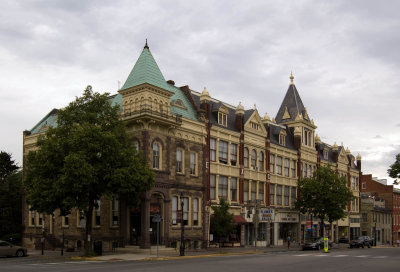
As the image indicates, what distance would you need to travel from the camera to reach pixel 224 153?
47000 millimetres

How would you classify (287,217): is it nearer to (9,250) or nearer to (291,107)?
(291,107)

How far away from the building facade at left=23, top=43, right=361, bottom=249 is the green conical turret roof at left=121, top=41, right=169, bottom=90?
93 millimetres

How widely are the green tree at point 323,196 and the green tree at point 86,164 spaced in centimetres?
2785

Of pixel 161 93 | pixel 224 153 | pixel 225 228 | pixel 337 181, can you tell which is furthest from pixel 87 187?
pixel 337 181

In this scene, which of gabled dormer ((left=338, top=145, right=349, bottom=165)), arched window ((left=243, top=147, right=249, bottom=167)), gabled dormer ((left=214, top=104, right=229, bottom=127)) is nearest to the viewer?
gabled dormer ((left=214, top=104, right=229, bottom=127))

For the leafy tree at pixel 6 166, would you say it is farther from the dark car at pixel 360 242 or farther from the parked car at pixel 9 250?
the dark car at pixel 360 242

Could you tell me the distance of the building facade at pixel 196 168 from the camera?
38688mm

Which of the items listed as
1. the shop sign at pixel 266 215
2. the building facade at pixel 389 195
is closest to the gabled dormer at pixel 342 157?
the building facade at pixel 389 195

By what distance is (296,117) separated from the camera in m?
62.3

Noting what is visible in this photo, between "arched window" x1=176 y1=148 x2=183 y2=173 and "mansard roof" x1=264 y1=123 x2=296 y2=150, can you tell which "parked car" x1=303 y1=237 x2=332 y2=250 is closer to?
"mansard roof" x1=264 y1=123 x2=296 y2=150

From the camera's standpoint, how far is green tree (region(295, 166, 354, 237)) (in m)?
55.4

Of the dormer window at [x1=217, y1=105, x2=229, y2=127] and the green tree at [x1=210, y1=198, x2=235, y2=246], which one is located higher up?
the dormer window at [x1=217, y1=105, x2=229, y2=127]

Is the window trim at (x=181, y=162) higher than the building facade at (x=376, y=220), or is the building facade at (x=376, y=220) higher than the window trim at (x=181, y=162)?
the window trim at (x=181, y=162)

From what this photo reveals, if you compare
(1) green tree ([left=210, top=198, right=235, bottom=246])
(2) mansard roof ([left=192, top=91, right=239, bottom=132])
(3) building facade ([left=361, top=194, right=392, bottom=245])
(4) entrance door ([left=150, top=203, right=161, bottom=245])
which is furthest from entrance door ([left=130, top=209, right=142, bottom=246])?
(3) building facade ([left=361, top=194, right=392, bottom=245])
